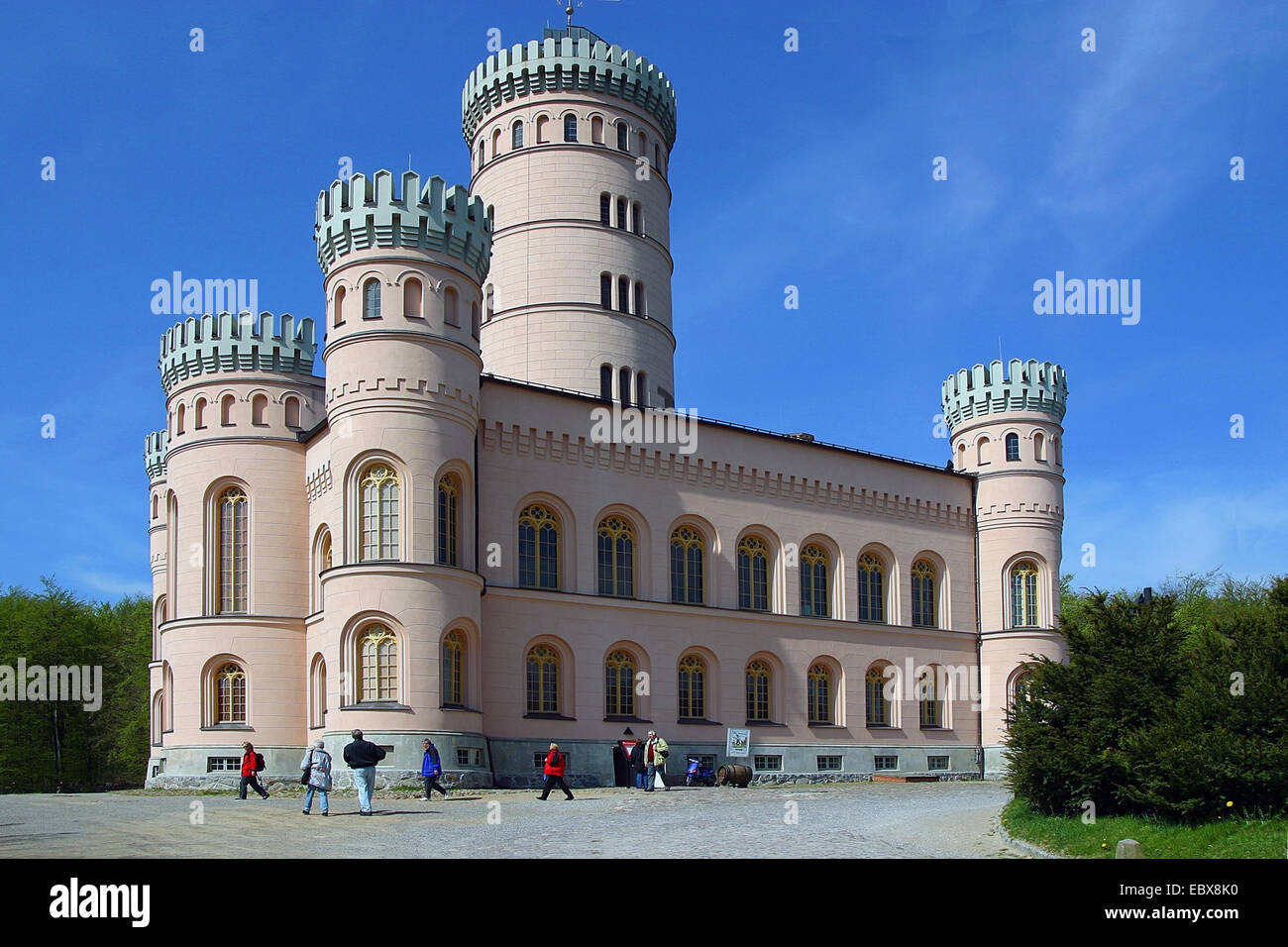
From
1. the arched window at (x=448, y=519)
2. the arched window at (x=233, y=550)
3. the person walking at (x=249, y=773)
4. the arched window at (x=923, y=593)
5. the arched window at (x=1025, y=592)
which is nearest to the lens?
the person walking at (x=249, y=773)

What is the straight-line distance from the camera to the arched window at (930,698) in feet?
162

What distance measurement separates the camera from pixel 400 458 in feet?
119

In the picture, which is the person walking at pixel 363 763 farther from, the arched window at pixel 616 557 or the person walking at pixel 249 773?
the arched window at pixel 616 557

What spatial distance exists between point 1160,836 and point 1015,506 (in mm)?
33027

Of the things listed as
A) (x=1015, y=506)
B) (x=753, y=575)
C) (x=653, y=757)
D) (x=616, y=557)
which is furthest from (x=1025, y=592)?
(x=653, y=757)

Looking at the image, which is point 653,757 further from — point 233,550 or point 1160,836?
point 1160,836

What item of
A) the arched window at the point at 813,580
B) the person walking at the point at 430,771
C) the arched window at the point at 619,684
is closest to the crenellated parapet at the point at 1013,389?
the arched window at the point at 813,580

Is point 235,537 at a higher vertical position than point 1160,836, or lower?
higher

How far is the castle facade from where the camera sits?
36.6 metres

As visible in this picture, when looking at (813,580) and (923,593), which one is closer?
(813,580)

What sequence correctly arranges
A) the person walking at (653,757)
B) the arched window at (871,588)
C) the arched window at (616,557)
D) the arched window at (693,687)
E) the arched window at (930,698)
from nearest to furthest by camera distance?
the person walking at (653,757) → the arched window at (616,557) → the arched window at (693,687) → the arched window at (871,588) → the arched window at (930,698)

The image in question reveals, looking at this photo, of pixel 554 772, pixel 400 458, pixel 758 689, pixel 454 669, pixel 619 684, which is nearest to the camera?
pixel 554 772

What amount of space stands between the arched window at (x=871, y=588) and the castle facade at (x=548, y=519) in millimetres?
137
